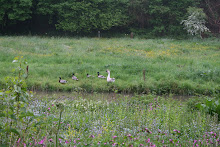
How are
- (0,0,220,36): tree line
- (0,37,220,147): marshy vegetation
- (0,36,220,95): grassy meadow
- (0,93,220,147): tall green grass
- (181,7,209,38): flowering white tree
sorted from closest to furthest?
(0,93,220,147): tall green grass → (0,37,220,147): marshy vegetation → (0,36,220,95): grassy meadow → (181,7,209,38): flowering white tree → (0,0,220,36): tree line

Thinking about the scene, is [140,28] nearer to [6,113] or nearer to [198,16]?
[198,16]

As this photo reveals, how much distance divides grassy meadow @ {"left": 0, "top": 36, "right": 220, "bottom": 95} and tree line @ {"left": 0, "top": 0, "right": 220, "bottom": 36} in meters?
12.4

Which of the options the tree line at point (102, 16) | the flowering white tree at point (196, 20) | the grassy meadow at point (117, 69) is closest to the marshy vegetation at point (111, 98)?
the grassy meadow at point (117, 69)

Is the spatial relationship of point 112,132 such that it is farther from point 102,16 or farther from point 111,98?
point 102,16

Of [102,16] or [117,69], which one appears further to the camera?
[102,16]

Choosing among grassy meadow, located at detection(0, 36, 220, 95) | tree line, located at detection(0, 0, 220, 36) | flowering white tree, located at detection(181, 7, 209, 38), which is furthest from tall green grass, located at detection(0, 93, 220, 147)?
tree line, located at detection(0, 0, 220, 36)

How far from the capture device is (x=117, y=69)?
1348 cm

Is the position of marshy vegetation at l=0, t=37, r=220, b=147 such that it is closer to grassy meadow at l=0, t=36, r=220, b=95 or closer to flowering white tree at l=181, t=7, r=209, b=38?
grassy meadow at l=0, t=36, r=220, b=95

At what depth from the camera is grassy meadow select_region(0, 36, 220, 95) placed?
11.1 m

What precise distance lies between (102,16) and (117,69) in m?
19.6

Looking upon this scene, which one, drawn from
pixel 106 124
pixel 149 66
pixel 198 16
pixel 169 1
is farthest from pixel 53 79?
pixel 169 1

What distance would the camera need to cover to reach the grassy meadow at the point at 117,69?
11125 millimetres

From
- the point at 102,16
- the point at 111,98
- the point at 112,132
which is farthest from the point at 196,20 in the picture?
the point at 112,132

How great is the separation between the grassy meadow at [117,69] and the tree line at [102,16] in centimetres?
1242
